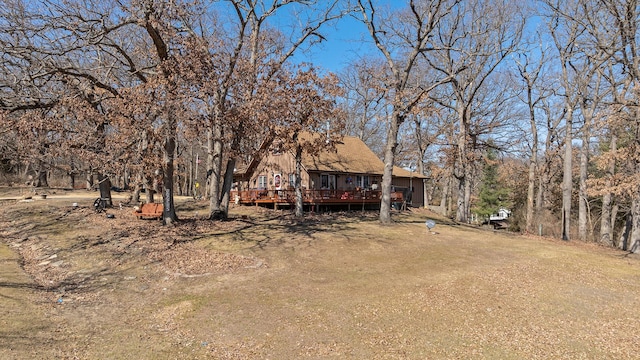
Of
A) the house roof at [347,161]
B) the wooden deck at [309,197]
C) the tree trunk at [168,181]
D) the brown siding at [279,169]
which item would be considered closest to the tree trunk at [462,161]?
the wooden deck at [309,197]

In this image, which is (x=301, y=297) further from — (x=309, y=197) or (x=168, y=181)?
Answer: (x=309, y=197)

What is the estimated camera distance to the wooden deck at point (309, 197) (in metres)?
27.5

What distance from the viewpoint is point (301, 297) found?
30.2ft

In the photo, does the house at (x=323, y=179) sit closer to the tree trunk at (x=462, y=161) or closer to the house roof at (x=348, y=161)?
the house roof at (x=348, y=161)

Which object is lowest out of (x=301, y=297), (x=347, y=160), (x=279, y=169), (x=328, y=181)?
(x=301, y=297)

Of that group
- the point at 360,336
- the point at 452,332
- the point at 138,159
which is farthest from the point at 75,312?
the point at 138,159

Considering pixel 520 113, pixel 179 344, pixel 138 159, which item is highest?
pixel 520 113

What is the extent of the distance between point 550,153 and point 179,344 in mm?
31666

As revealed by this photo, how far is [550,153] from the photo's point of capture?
29.7 m

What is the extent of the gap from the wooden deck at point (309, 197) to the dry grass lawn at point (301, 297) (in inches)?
422

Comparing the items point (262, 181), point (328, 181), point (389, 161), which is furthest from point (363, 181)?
point (389, 161)

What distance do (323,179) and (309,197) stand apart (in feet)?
12.9

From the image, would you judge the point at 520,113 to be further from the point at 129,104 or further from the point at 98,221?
the point at 98,221

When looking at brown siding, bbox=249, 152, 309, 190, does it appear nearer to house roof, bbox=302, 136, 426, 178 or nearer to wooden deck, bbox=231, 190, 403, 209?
house roof, bbox=302, 136, 426, 178
